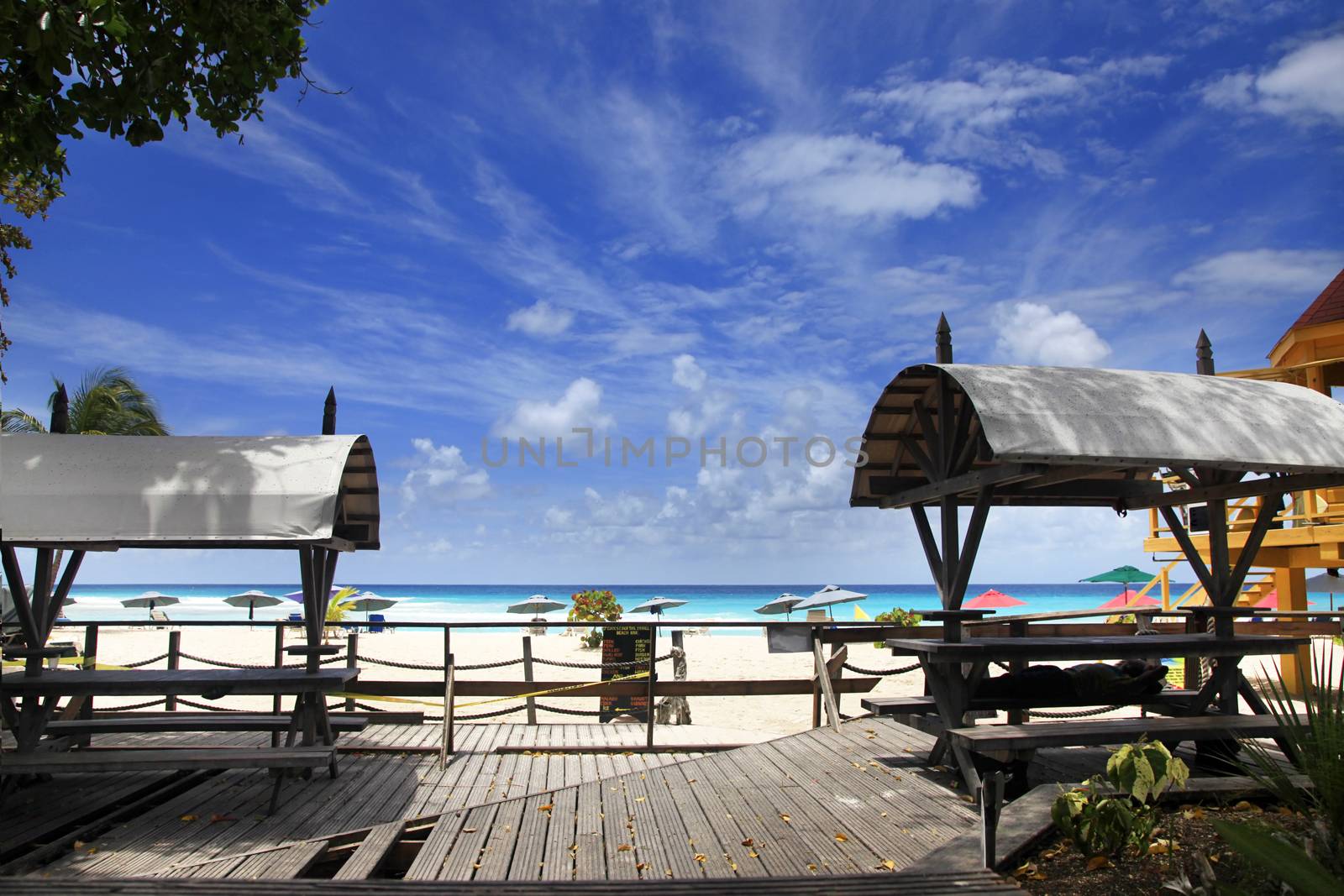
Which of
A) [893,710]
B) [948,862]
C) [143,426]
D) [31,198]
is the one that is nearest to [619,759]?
[893,710]

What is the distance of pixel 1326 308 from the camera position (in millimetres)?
17172

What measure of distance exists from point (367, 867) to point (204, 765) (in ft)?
8.03

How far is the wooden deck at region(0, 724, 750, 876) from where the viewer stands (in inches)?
256

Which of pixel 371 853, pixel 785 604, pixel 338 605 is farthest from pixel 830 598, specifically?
pixel 371 853

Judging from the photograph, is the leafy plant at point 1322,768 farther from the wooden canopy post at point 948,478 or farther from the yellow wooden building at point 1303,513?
the yellow wooden building at point 1303,513

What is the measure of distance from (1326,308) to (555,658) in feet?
84.2

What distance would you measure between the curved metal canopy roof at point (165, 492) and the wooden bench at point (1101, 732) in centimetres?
515

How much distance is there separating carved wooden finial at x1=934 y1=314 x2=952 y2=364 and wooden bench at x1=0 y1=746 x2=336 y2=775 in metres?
5.90

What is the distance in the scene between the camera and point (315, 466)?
8.11m

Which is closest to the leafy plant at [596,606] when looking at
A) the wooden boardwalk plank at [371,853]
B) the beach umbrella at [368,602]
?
the wooden boardwalk plank at [371,853]

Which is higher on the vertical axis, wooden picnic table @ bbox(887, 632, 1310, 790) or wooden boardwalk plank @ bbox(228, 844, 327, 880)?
wooden picnic table @ bbox(887, 632, 1310, 790)

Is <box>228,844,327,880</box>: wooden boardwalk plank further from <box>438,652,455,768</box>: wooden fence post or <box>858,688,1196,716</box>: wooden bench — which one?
A: <box>858,688,1196,716</box>: wooden bench

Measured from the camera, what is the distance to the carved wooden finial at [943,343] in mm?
7852

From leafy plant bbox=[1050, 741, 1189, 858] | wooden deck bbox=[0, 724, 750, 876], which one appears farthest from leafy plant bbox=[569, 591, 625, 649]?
leafy plant bbox=[1050, 741, 1189, 858]
